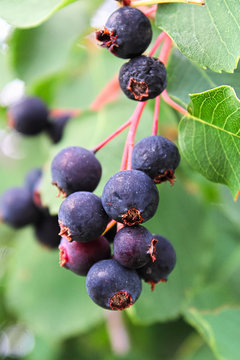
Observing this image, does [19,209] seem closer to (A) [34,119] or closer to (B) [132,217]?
(A) [34,119]

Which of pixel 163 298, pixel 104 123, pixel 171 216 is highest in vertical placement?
pixel 104 123

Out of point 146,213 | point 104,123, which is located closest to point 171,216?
point 104,123

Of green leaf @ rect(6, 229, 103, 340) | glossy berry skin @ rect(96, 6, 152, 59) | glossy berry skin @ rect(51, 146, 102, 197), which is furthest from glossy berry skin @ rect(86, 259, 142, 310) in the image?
green leaf @ rect(6, 229, 103, 340)

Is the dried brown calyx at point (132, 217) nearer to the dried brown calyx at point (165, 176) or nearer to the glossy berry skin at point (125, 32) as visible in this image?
the dried brown calyx at point (165, 176)

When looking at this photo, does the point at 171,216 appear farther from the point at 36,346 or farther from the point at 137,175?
the point at 36,346

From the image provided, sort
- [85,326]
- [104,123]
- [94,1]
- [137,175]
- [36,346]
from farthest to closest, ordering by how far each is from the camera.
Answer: [36,346], [94,1], [85,326], [104,123], [137,175]

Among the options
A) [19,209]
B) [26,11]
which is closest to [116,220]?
[26,11]

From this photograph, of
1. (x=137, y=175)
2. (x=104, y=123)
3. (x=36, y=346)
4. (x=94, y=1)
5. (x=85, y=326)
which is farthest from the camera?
(x=36, y=346)

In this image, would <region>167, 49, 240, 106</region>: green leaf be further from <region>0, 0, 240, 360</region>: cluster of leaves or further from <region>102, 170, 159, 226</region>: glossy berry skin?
<region>102, 170, 159, 226</region>: glossy berry skin

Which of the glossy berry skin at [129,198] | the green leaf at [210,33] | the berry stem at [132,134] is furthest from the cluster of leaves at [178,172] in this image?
the glossy berry skin at [129,198]
